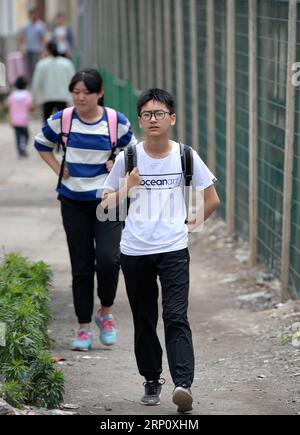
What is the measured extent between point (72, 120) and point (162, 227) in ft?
6.13

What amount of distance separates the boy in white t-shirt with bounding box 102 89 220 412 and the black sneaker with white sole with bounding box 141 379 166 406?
0.91 feet

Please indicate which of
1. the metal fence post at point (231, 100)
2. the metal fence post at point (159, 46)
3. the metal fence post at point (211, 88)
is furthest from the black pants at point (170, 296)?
the metal fence post at point (159, 46)

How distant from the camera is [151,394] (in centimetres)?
681

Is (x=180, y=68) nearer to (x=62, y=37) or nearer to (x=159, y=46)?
(x=159, y=46)

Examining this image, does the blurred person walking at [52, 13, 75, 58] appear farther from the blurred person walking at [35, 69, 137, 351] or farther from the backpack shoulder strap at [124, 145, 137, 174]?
A: the backpack shoulder strap at [124, 145, 137, 174]

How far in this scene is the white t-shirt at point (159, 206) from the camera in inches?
257

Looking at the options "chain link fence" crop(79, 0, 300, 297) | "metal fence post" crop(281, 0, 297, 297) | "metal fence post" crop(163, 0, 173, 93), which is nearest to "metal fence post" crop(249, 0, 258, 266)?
"chain link fence" crop(79, 0, 300, 297)

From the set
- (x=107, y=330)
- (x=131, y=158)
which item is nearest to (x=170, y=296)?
(x=131, y=158)

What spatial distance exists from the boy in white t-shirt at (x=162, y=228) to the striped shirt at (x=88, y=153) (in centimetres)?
148

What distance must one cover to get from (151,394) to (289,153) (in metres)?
3.00

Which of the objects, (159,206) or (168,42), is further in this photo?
(168,42)

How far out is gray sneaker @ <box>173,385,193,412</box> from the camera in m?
6.42

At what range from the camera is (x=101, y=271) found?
820 cm

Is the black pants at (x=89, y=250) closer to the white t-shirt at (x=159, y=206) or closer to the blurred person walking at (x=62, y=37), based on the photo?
the white t-shirt at (x=159, y=206)
